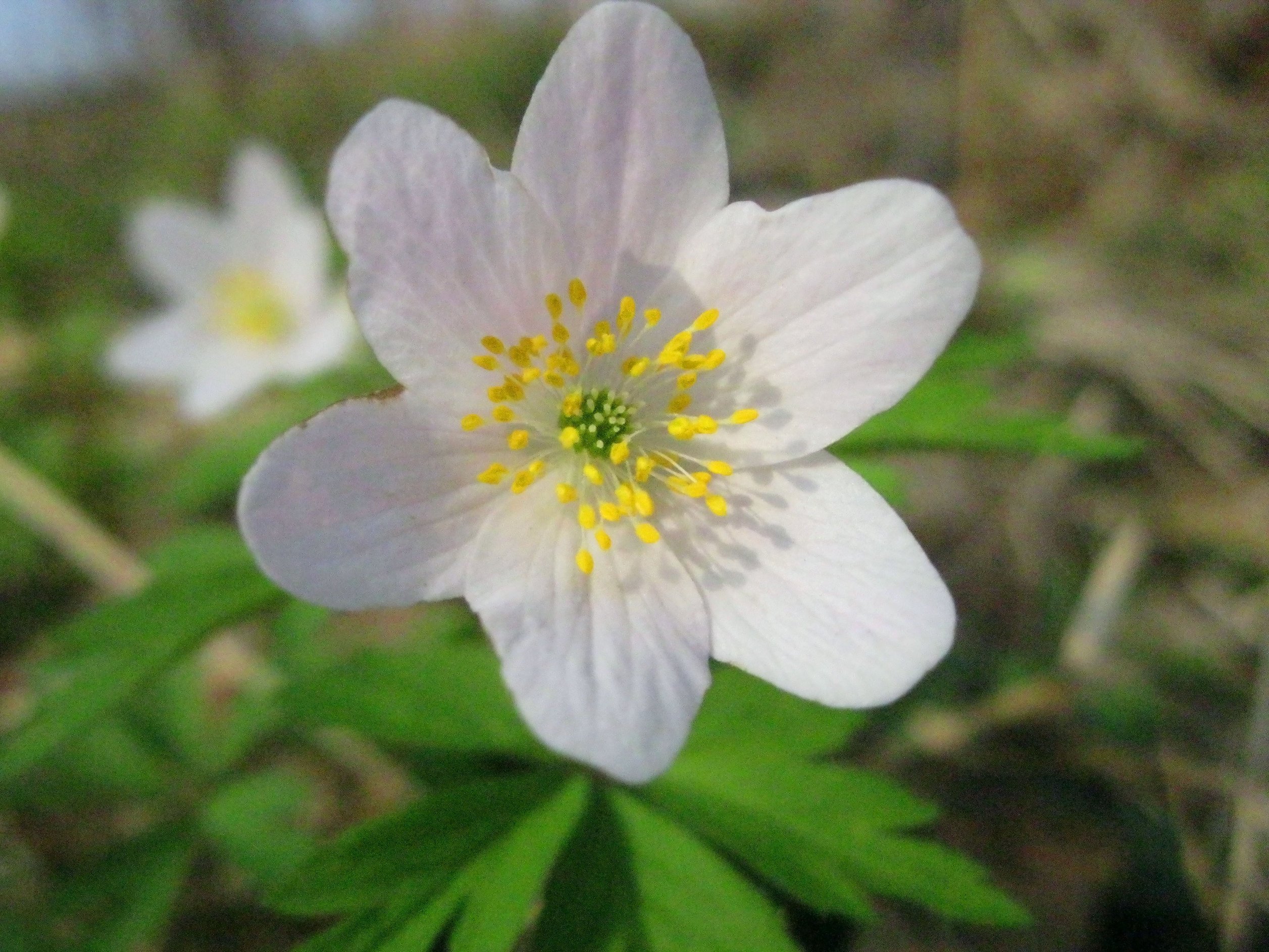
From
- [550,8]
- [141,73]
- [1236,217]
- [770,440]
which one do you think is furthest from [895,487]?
[141,73]

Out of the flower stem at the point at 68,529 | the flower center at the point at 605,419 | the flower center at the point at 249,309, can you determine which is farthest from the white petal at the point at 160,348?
the flower center at the point at 605,419

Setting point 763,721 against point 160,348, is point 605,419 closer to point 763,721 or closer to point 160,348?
point 763,721

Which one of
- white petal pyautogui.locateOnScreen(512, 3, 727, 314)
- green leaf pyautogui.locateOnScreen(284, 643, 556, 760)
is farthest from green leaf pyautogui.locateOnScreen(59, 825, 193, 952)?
white petal pyautogui.locateOnScreen(512, 3, 727, 314)

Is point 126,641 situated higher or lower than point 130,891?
higher

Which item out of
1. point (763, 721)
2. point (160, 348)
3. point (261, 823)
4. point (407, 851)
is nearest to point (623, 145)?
Answer: point (763, 721)

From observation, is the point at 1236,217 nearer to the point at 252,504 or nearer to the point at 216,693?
the point at 252,504

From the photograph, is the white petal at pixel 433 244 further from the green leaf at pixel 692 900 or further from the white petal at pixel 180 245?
the white petal at pixel 180 245
